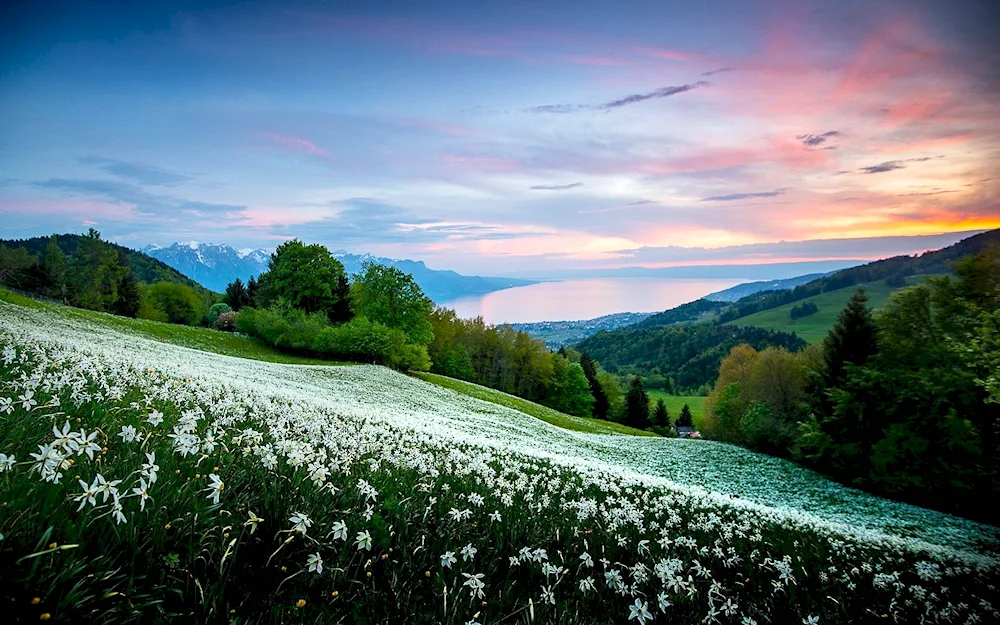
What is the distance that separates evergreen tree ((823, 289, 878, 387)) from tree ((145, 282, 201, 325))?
13783 centimetres

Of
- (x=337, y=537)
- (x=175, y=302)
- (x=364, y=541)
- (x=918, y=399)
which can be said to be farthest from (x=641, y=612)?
(x=175, y=302)

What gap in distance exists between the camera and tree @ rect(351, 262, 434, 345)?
66750 mm

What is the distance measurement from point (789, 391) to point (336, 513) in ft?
206

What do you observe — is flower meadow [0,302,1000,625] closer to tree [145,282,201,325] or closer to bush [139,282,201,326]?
bush [139,282,201,326]

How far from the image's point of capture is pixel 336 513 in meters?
5.40

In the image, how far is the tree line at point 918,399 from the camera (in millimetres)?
24533

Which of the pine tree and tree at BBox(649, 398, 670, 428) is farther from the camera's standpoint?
the pine tree

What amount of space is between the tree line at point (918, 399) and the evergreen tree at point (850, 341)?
0.08 meters

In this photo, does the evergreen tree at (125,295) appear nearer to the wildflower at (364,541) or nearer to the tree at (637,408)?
the tree at (637,408)

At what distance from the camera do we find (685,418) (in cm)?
12975

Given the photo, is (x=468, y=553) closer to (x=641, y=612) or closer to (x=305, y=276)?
(x=641, y=612)

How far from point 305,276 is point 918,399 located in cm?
7927

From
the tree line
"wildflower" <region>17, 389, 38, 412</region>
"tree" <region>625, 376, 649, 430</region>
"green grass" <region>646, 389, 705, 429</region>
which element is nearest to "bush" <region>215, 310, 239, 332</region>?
"tree" <region>625, 376, 649, 430</region>

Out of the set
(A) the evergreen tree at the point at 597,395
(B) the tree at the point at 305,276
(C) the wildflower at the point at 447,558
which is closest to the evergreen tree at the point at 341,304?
(B) the tree at the point at 305,276
